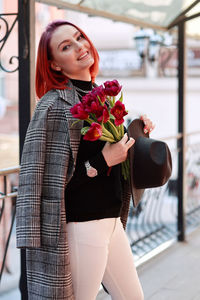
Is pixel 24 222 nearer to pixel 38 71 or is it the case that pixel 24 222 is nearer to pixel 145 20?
pixel 38 71

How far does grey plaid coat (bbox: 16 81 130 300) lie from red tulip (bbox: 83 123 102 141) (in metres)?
0.11

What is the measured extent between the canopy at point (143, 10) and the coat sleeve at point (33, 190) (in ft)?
3.98

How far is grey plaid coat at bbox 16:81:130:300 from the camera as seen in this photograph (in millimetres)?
1513

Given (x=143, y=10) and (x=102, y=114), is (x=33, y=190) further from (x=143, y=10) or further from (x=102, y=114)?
(x=143, y=10)

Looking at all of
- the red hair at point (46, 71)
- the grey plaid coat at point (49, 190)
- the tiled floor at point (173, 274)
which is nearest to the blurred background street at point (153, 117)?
the tiled floor at point (173, 274)

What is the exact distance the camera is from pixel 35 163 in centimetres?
152

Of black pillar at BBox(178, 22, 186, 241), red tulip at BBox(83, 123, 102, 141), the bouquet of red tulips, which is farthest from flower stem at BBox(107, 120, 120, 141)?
black pillar at BBox(178, 22, 186, 241)

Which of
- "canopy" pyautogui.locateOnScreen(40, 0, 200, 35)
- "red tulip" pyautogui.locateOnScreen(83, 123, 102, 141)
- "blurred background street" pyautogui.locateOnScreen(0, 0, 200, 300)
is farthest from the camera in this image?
"blurred background street" pyautogui.locateOnScreen(0, 0, 200, 300)

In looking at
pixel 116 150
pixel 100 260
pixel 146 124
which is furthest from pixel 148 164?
pixel 100 260

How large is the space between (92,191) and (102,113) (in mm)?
264

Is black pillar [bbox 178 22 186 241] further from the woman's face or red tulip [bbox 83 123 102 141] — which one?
red tulip [bbox 83 123 102 141]

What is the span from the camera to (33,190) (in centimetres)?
151

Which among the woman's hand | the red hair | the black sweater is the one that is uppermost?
the red hair

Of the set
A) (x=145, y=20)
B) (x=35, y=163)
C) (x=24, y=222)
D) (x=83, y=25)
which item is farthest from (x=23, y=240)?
(x=83, y=25)
